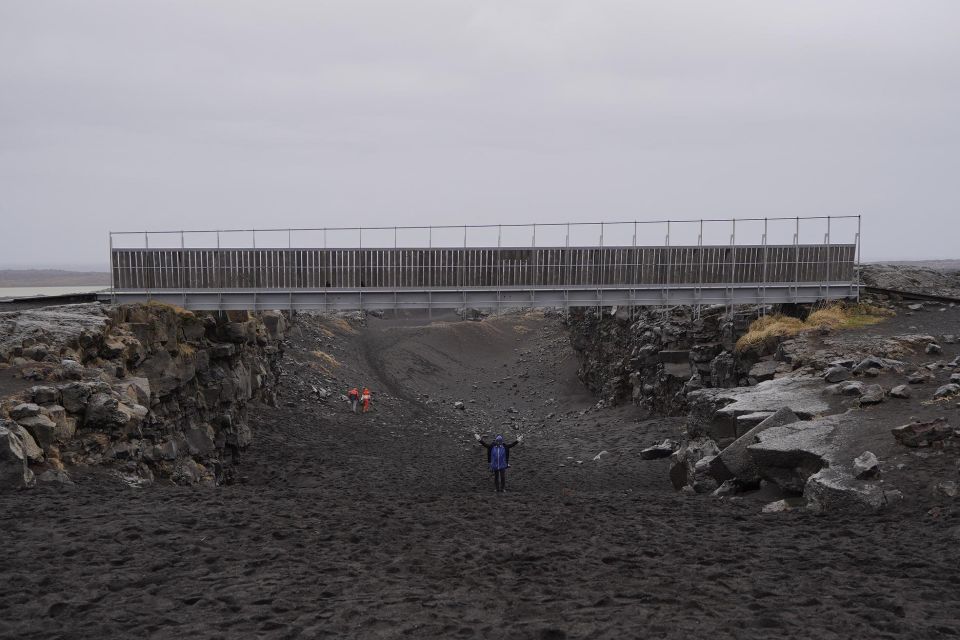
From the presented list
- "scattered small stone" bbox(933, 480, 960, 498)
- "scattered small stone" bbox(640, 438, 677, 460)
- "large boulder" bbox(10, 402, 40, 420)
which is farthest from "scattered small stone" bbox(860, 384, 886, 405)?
"large boulder" bbox(10, 402, 40, 420)

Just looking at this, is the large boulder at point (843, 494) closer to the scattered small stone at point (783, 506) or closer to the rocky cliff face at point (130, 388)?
the scattered small stone at point (783, 506)

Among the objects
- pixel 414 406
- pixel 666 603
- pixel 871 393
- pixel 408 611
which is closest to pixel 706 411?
pixel 871 393

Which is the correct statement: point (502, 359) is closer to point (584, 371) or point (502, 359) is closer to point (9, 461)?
point (584, 371)

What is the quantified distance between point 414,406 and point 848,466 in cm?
2497

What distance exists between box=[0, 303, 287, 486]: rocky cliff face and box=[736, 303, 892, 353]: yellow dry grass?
726 inches

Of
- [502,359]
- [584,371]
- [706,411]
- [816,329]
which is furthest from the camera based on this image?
[502,359]

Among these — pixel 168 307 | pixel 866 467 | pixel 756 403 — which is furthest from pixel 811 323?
pixel 168 307

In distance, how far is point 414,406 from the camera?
34.7 metres

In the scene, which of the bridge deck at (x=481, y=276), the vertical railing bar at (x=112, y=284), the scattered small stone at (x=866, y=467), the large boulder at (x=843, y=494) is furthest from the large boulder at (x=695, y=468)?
the vertical railing bar at (x=112, y=284)

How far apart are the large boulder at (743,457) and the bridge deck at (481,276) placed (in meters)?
10.1

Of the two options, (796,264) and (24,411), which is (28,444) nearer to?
(24,411)

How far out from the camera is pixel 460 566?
9.11m

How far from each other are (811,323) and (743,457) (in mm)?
12913

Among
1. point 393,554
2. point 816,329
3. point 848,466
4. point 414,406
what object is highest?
point 816,329
